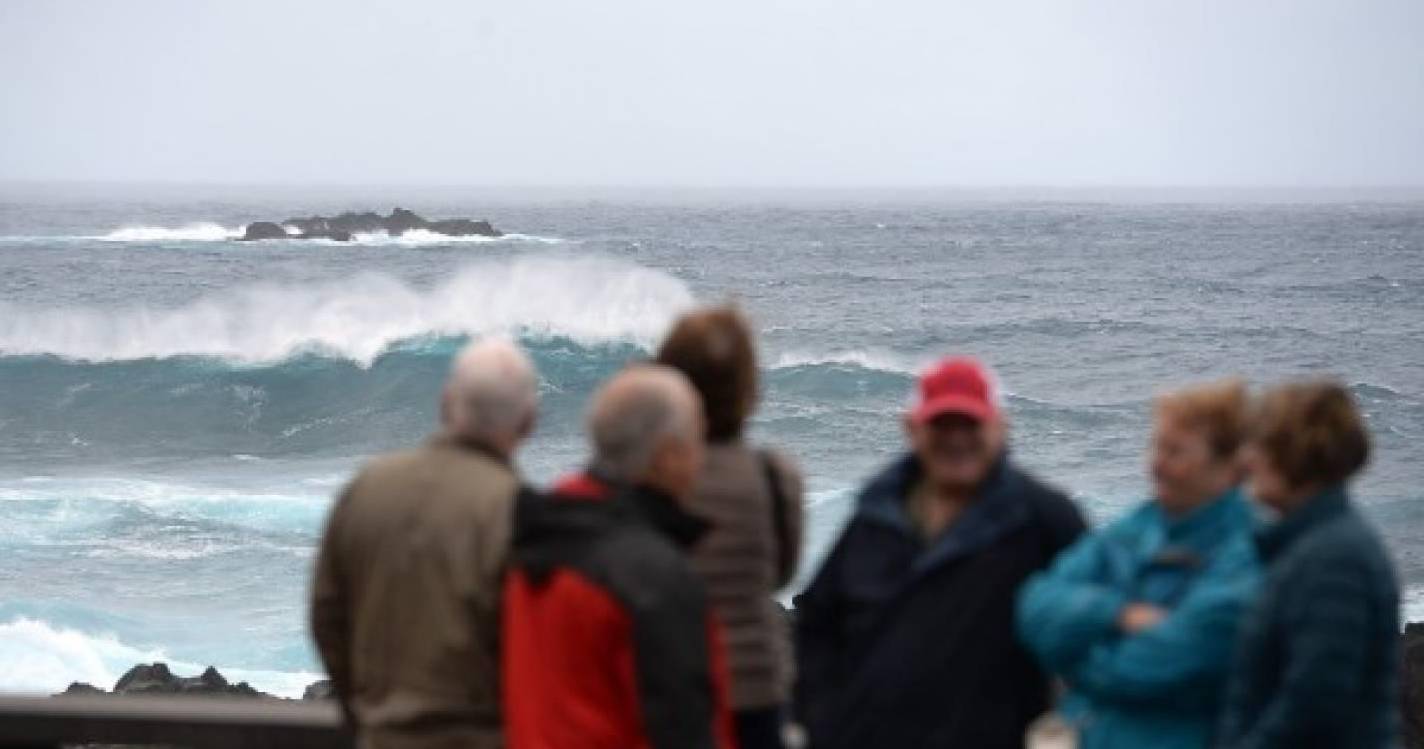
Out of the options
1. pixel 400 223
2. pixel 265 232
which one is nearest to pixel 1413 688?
pixel 265 232

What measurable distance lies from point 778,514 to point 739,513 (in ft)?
0.24

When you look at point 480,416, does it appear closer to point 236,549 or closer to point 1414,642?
point 1414,642

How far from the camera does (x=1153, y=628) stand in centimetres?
306

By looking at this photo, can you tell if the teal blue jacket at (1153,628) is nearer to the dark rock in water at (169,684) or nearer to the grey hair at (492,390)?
the grey hair at (492,390)

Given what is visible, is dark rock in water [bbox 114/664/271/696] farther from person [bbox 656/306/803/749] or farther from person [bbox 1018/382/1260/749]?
person [bbox 1018/382/1260/749]

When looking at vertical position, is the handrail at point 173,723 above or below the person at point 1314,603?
below

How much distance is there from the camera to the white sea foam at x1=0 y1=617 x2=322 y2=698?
42.8 ft

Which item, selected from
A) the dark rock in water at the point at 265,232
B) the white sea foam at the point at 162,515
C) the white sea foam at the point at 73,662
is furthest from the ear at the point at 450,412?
the dark rock in water at the point at 265,232

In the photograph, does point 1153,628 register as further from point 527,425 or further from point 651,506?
point 527,425

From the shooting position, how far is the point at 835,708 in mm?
3354

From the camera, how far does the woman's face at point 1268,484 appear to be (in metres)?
2.95

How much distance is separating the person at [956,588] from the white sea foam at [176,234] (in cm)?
7864

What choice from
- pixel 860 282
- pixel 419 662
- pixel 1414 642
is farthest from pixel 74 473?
pixel 860 282

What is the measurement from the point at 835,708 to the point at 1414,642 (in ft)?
30.4
